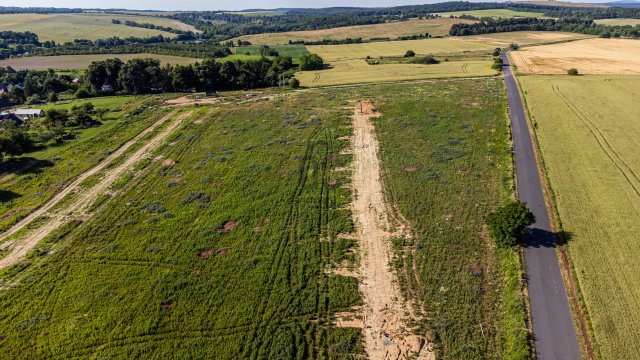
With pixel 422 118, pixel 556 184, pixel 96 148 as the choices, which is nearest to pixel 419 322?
pixel 556 184

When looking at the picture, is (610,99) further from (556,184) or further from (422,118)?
(556,184)

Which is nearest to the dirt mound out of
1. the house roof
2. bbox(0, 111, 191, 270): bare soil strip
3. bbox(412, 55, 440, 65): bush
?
bbox(0, 111, 191, 270): bare soil strip

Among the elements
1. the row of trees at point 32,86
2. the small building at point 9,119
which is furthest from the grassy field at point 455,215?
the row of trees at point 32,86

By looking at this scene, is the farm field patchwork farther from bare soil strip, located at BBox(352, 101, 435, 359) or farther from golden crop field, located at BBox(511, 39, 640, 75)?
golden crop field, located at BBox(511, 39, 640, 75)

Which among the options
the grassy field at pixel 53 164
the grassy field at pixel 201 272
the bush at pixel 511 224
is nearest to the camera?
the grassy field at pixel 201 272

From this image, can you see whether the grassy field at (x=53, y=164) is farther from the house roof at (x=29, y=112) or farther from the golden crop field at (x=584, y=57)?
the golden crop field at (x=584, y=57)

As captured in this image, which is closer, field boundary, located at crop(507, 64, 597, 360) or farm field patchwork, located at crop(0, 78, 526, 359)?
field boundary, located at crop(507, 64, 597, 360)
